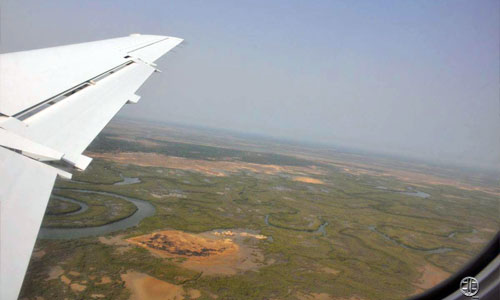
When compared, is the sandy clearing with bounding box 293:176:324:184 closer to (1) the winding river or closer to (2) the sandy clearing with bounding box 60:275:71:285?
(1) the winding river

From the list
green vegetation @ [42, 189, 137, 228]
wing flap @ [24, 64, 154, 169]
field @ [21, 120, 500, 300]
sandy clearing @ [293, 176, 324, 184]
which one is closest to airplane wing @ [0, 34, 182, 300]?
wing flap @ [24, 64, 154, 169]

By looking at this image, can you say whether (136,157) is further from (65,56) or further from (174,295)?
(65,56)

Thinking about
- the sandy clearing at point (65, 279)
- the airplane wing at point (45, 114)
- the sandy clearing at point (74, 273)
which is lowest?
the sandy clearing at point (74, 273)

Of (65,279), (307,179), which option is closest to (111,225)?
(65,279)

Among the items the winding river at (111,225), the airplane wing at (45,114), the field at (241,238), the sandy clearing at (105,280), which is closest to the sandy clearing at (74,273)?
the field at (241,238)

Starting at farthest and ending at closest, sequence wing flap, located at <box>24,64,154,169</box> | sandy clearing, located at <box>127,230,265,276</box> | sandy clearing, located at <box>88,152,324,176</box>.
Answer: sandy clearing, located at <box>88,152,324,176</box> < sandy clearing, located at <box>127,230,265,276</box> < wing flap, located at <box>24,64,154,169</box>

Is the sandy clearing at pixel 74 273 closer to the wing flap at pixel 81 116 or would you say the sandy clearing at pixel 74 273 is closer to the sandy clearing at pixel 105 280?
the sandy clearing at pixel 105 280
